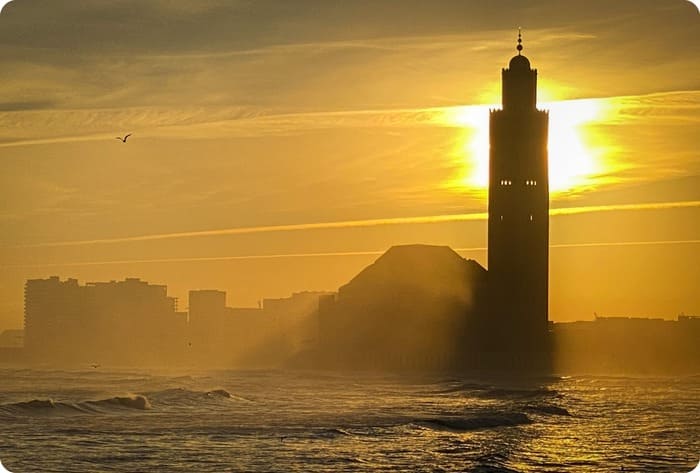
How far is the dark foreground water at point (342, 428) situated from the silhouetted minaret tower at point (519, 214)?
11.0m

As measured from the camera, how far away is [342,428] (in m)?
47.1

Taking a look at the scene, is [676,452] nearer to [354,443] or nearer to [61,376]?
[354,443]

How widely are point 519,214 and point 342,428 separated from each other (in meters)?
46.4

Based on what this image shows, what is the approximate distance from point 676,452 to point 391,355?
65.0 metres

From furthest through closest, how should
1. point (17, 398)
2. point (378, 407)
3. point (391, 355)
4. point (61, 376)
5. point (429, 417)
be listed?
1. point (391, 355)
2. point (61, 376)
3. point (17, 398)
4. point (378, 407)
5. point (429, 417)

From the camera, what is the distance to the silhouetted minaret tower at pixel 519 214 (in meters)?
91.2

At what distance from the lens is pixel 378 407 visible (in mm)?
59250

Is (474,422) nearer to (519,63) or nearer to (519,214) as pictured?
(519,214)

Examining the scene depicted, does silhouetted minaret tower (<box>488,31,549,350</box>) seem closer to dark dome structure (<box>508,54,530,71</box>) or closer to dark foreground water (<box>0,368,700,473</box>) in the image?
dark dome structure (<box>508,54,530,71</box>)

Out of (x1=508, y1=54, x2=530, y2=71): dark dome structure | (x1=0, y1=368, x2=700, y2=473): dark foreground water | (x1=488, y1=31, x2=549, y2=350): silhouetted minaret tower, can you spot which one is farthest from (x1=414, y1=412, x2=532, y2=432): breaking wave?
(x1=508, y1=54, x2=530, y2=71): dark dome structure

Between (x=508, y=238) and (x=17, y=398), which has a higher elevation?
(x=508, y=238)

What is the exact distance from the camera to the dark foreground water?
37.2 metres

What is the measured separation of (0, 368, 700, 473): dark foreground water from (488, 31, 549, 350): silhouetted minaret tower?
1105 centimetres

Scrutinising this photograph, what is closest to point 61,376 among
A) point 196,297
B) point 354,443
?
point 196,297
